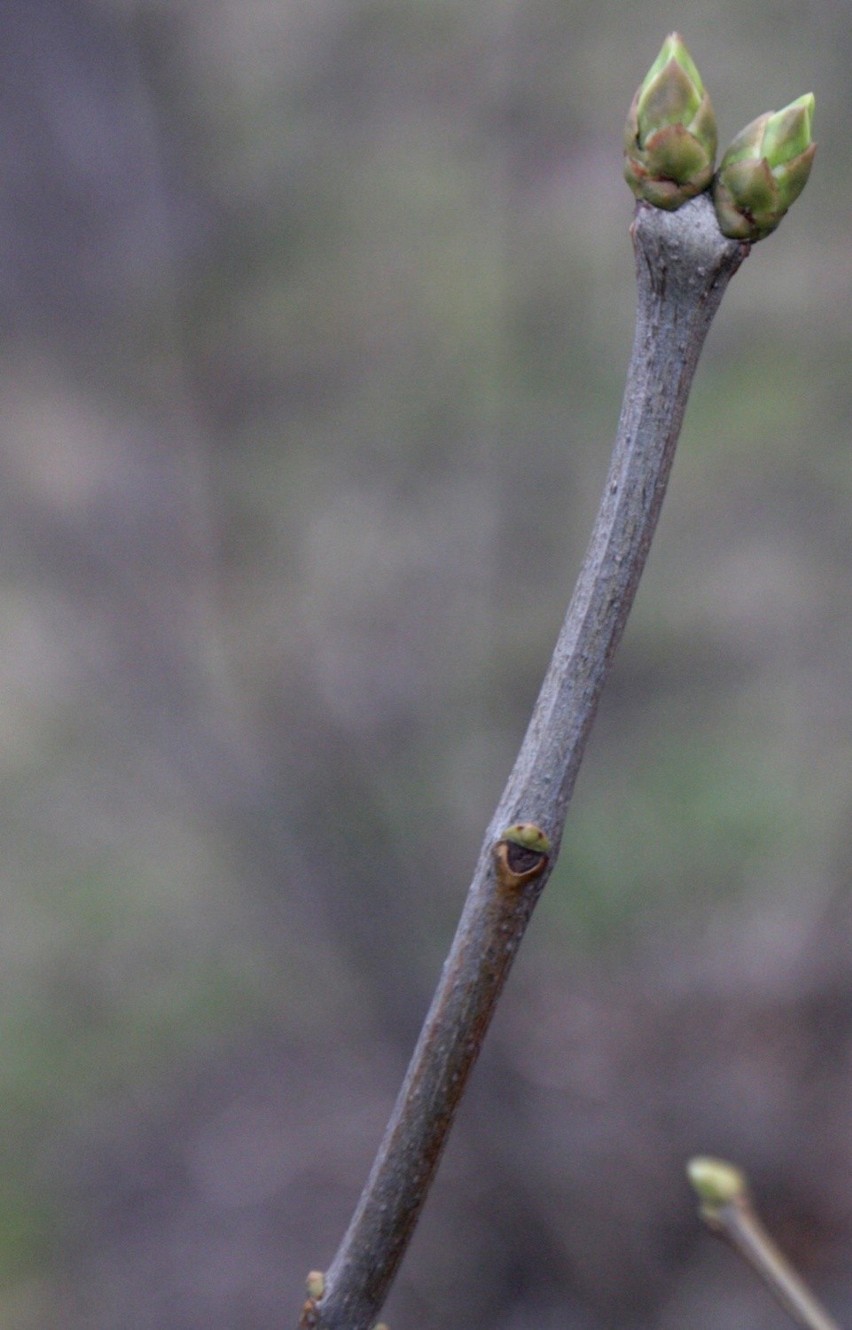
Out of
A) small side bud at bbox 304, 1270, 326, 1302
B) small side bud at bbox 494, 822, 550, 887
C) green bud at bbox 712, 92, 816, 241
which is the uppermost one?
green bud at bbox 712, 92, 816, 241

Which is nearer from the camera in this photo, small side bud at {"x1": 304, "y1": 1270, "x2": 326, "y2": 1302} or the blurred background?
small side bud at {"x1": 304, "y1": 1270, "x2": 326, "y2": 1302}

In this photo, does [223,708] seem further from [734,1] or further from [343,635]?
[734,1]

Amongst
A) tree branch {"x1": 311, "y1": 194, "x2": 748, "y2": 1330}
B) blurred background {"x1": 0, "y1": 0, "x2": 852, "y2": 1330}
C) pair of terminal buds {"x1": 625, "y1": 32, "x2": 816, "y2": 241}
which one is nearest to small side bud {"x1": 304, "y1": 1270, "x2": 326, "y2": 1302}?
tree branch {"x1": 311, "y1": 194, "x2": 748, "y2": 1330}

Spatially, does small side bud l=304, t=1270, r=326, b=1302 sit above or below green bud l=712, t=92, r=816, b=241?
below

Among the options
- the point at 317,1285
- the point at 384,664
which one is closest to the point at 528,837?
the point at 317,1285

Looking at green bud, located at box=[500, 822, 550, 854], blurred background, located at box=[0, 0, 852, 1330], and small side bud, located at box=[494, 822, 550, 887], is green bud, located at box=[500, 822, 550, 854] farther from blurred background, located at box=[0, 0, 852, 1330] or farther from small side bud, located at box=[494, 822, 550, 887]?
blurred background, located at box=[0, 0, 852, 1330]

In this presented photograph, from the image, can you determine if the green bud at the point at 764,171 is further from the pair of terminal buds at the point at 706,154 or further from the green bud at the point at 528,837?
the green bud at the point at 528,837

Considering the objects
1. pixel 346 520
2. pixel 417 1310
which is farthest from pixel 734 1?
pixel 417 1310

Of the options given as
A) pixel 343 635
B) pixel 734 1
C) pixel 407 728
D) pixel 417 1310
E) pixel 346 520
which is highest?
pixel 734 1

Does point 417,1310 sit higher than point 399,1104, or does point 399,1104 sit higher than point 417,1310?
point 399,1104
